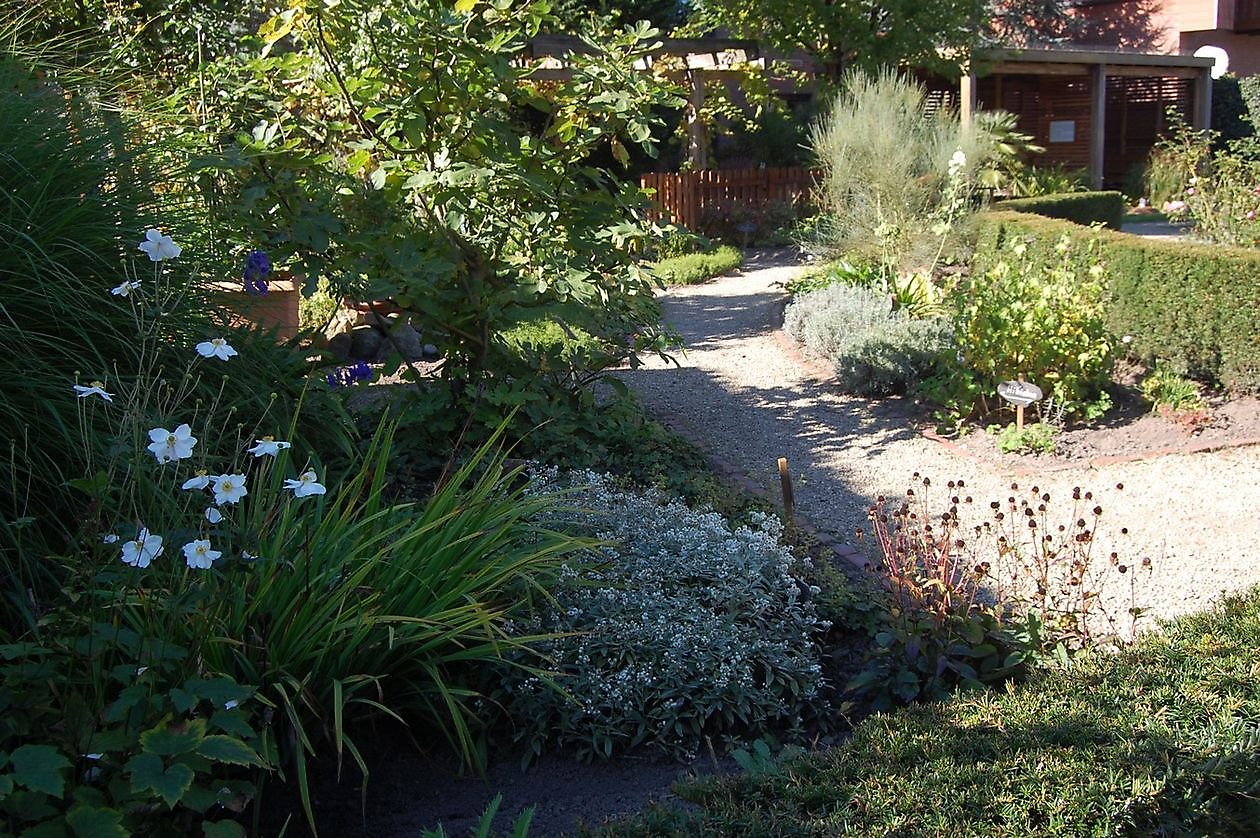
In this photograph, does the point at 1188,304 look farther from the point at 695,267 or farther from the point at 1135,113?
the point at 1135,113

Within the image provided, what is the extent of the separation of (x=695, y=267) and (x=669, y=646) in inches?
401

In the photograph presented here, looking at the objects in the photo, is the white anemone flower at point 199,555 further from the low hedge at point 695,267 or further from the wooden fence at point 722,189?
the wooden fence at point 722,189

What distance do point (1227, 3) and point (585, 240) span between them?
2933 cm

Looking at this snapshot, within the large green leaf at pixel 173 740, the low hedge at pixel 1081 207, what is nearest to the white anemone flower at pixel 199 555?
the large green leaf at pixel 173 740

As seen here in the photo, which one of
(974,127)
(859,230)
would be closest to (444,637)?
(859,230)

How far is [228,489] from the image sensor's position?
225 cm

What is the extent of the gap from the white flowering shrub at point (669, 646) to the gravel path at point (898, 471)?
4.10 feet

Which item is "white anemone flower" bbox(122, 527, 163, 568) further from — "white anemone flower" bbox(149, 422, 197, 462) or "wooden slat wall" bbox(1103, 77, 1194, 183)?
"wooden slat wall" bbox(1103, 77, 1194, 183)

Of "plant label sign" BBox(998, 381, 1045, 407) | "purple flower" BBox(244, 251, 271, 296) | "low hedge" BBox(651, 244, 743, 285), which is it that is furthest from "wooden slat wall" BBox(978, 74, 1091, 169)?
"purple flower" BBox(244, 251, 271, 296)

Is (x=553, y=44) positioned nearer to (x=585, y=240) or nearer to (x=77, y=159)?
(x=585, y=240)

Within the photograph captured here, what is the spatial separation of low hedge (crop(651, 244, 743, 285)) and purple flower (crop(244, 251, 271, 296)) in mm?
8581

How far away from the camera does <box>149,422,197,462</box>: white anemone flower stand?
7.16 feet

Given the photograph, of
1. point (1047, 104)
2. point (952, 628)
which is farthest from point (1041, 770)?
point (1047, 104)

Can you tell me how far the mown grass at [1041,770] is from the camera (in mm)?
2127
